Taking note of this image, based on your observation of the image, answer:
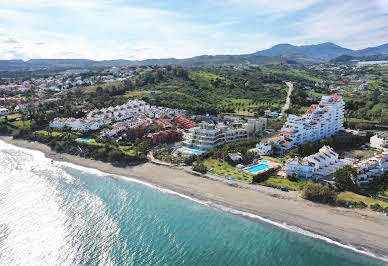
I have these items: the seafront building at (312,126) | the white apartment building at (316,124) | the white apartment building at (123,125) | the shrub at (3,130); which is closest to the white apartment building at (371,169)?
the seafront building at (312,126)

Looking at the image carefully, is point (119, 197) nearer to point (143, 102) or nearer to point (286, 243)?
point (286, 243)

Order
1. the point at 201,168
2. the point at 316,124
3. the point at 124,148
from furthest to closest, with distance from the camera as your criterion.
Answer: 1. the point at 316,124
2. the point at 124,148
3. the point at 201,168

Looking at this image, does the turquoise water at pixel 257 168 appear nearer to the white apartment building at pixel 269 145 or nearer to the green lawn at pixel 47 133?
the white apartment building at pixel 269 145

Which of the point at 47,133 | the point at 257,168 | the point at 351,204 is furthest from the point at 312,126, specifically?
the point at 47,133

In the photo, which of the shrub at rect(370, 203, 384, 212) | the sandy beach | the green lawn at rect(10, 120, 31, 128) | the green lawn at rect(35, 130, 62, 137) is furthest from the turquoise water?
the green lawn at rect(10, 120, 31, 128)

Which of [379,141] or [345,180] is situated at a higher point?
[345,180]

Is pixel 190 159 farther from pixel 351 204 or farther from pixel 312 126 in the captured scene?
pixel 312 126
